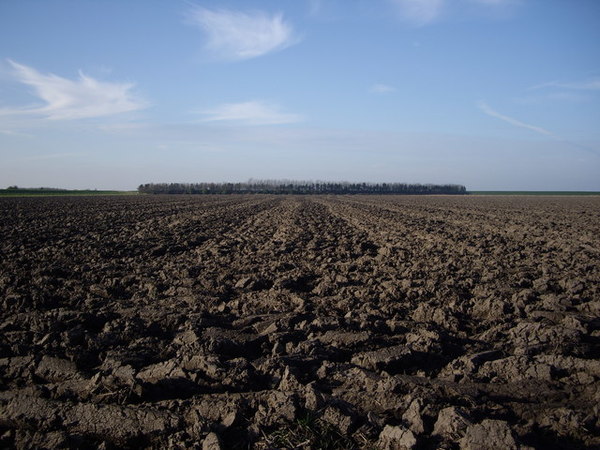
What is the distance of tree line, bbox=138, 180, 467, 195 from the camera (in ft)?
315

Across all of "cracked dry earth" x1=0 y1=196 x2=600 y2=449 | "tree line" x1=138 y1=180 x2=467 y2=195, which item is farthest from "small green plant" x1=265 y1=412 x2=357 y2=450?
"tree line" x1=138 y1=180 x2=467 y2=195

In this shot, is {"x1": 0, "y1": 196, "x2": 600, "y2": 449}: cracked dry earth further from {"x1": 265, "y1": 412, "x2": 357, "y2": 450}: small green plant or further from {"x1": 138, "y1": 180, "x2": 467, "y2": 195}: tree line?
{"x1": 138, "y1": 180, "x2": 467, "y2": 195}: tree line

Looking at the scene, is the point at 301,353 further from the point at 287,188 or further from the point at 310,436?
the point at 287,188

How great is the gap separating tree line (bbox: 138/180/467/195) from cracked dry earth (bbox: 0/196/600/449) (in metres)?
87.3

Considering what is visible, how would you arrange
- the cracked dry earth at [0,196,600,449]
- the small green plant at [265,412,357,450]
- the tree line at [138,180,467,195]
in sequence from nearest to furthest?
the small green plant at [265,412,357,450] < the cracked dry earth at [0,196,600,449] < the tree line at [138,180,467,195]

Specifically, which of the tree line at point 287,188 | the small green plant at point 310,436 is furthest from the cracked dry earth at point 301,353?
the tree line at point 287,188

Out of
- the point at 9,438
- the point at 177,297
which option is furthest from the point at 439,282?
the point at 9,438

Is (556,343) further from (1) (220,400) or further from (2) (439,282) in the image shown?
(1) (220,400)

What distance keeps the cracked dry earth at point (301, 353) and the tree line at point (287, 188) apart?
87265mm

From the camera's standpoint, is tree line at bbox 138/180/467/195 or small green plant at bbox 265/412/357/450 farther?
tree line at bbox 138/180/467/195

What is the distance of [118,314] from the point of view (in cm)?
602

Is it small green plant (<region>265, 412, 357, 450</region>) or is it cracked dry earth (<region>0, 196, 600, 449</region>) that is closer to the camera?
small green plant (<region>265, 412, 357, 450</region>)

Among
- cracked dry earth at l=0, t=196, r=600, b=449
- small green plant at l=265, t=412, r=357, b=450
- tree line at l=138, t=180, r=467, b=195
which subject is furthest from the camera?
tree line at l=138, t=180, r=467, b=195

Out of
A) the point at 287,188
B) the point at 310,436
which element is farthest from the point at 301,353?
the point at 287,188
